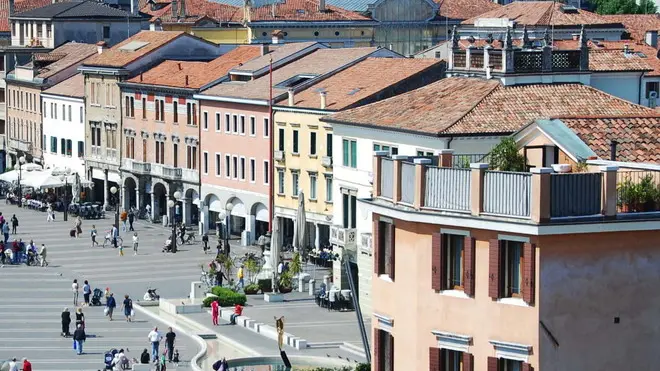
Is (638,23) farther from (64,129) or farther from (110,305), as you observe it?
(110,305)

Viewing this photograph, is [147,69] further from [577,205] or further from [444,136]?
[577,205]

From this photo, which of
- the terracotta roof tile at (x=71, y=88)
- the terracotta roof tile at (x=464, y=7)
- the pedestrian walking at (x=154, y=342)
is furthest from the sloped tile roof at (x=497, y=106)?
the terracotta roof tile at (x=464, y=7)

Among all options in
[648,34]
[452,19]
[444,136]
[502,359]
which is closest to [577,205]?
[502,359]

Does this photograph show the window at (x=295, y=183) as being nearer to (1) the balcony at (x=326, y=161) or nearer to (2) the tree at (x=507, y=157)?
(1) the balcony at (x=326, y=161)

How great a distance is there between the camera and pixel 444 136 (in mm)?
57656

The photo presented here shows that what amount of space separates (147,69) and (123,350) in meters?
46.6

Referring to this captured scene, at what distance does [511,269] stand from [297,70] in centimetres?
5906

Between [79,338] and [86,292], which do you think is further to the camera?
[86,292]

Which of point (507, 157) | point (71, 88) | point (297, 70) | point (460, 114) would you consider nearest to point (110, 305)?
point (460, 114)

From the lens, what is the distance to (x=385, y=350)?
3011cm

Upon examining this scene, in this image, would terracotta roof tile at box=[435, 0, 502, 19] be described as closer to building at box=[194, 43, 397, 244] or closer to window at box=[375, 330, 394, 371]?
building at box=[194, 43, 397, 244]

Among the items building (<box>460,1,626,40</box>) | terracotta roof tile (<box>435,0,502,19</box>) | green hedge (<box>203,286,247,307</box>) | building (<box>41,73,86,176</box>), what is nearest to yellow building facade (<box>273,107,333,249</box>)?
green hedge (<box>203,286,247,307</box>)

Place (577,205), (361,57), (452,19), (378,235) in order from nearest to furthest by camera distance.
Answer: (577,205) → (378,235) → (361,57) → (452,19)

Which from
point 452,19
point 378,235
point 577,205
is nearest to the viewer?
point 577,205
